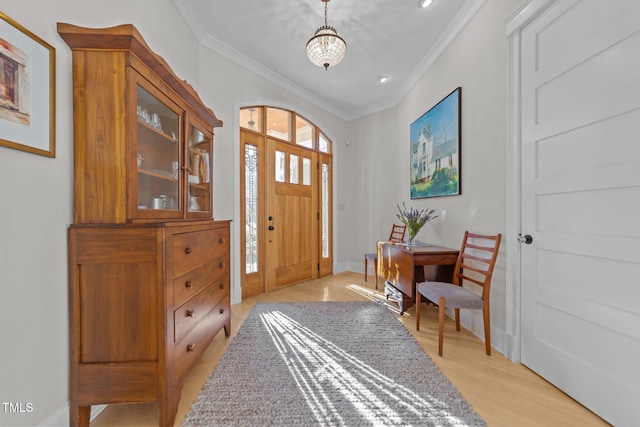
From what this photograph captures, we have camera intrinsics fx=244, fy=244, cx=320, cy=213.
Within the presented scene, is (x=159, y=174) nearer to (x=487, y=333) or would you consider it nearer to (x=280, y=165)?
(x=280, y=165)

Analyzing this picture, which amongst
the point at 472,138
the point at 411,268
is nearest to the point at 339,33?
the point at 472,138

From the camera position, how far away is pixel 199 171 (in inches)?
82.4

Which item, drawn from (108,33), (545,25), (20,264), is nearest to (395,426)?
(20,264)

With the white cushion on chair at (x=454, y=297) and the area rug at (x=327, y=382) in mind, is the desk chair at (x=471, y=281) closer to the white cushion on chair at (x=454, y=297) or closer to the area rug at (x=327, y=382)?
the white cushion on chair at (x=454, y=297)

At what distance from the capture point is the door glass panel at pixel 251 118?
324 centimetres

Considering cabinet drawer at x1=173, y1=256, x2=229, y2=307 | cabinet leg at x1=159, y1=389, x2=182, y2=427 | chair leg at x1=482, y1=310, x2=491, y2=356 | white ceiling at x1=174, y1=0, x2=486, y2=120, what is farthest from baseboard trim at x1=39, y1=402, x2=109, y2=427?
white ceiling at x1=174, y1=0, x2=486, y2=120

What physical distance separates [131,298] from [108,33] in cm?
126

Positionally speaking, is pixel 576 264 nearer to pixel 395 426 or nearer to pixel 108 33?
pixel 395 426

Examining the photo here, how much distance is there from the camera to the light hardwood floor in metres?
1.30

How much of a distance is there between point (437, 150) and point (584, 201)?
164cm

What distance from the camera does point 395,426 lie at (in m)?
1.24

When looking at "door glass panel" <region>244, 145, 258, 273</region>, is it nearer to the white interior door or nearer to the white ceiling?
the white ceiling

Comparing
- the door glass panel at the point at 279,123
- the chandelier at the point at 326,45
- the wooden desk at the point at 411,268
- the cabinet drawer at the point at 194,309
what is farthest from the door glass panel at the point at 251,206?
the wooden desk at the point at 411,268

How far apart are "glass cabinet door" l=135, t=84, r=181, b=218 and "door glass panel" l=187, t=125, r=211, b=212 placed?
0.52 ft
